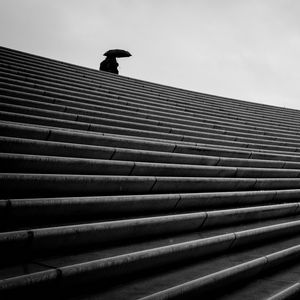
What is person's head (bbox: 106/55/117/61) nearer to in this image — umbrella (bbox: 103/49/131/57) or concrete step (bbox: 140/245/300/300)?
umbrella (bbox: 103/49/131/57)

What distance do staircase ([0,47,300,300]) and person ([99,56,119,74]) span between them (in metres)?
5.17

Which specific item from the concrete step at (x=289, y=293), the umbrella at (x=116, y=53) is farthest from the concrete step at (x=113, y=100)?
the umbrella at (x=116, y=53)

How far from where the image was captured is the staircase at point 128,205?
5.71 feet

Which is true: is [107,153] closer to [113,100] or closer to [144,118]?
[144,118]

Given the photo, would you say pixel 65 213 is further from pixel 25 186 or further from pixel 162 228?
pixel 162 228

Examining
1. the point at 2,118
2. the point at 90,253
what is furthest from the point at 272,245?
the point at 2,118

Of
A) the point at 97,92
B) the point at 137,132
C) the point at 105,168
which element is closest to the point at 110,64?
the point at 97,92

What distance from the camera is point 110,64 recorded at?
987 centimetres

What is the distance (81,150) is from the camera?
9.00 ft

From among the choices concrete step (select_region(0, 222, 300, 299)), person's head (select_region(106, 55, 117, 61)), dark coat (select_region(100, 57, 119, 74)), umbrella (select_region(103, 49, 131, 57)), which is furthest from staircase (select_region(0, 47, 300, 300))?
umbrella (select_region(103, 49, 131, 57))

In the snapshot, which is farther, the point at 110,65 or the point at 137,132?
the point at 110,65

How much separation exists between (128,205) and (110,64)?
322 inches

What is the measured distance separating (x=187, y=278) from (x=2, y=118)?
2.14 metres

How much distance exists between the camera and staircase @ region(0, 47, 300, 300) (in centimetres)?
174
